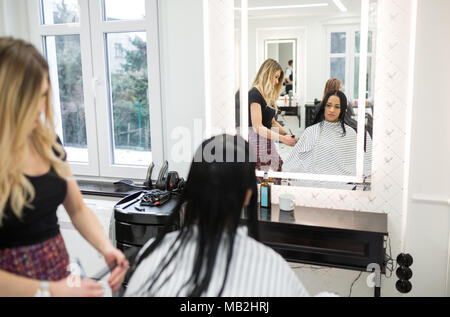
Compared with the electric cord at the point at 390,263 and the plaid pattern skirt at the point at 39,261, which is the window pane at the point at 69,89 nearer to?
the plaid pattern skirt at the point at 39,261

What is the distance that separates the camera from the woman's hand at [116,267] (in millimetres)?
1298

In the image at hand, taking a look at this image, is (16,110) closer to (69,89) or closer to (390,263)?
(390,263)

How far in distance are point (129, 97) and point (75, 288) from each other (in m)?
2.04

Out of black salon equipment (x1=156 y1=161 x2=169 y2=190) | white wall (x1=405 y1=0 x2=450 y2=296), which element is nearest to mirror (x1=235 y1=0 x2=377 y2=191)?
white wall (x1=405 y1=0 x2=450 y2=296)

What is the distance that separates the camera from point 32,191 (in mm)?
1180

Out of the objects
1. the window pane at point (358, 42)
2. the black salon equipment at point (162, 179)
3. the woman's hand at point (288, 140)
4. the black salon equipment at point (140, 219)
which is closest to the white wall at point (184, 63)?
the black salon equipment at point (162, 179)

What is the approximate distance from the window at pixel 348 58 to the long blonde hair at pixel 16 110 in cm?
159

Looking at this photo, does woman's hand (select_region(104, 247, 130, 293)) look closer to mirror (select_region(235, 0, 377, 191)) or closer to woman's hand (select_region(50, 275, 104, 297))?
woman's hand (select_region(50, 275, 104, 297))

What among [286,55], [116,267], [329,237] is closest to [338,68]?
[286,55]

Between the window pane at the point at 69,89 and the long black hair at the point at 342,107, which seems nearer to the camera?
the long black hair at the point at 342,107

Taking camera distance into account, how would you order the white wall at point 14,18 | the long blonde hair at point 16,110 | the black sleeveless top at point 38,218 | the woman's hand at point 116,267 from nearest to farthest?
the long blonde hair at point 16,110
the black sleeveless top at point 38,218
the woman's hand at point 116,267
the white wall at point 14,18

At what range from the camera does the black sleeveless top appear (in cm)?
118

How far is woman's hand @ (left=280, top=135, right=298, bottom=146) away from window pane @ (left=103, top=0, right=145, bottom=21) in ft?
4.23
